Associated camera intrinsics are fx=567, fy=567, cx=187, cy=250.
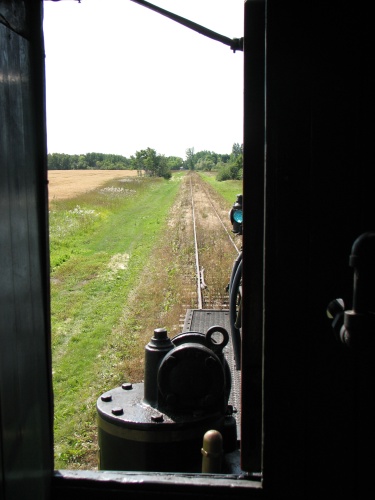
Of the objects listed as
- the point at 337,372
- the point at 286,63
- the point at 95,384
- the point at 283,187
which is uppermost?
the point at 286,63

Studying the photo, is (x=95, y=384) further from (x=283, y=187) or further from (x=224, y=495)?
(x=283, y=187)

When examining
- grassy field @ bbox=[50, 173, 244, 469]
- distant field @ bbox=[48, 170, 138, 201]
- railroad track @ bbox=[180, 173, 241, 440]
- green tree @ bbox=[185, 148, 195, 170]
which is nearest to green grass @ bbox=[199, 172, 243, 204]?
railroad track @ bbox=[180, 173, 241, 440]

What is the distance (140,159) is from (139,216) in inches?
2162

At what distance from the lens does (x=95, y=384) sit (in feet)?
21.0

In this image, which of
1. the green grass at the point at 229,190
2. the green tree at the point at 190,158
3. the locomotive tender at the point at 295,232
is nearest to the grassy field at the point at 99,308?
the locomotive tender at the point at 295,232

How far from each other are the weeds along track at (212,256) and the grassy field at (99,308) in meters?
0.49

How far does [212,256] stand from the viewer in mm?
14070

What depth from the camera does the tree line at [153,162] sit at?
62.5 meters

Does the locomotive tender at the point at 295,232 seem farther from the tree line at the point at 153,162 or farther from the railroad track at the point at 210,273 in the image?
the tree line at the point at 153,162

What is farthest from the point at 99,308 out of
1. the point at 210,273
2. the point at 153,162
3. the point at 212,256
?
the point at 153,162

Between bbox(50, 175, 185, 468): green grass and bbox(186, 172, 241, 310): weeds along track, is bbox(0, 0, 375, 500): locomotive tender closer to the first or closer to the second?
bbox(50, 175, 185, 468): green grass

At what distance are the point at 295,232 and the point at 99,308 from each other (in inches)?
343

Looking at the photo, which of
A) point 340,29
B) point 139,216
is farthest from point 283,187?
point 139,216

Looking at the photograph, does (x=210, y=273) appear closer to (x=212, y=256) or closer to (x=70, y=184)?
(x=212, y=256)
